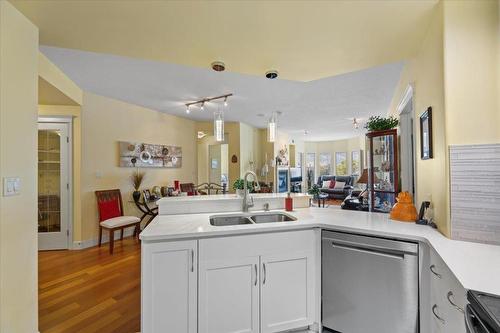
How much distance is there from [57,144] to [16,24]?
109 inches

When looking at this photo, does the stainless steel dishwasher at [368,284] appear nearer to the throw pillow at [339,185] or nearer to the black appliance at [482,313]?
the black appliance at [482,313]

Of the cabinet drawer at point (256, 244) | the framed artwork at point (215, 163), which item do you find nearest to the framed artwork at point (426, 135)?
the cabinet drawer at point (256, 244)

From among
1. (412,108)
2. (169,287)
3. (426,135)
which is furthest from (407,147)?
(169,287)

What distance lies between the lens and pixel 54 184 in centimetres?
373

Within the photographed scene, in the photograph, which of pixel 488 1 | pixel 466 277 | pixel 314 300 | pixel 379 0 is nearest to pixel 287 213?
pixel 314 300

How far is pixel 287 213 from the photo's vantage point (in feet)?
7.18

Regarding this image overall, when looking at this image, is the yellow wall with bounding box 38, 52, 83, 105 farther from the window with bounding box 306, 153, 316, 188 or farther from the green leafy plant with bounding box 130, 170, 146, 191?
the window with bounding box 306, 153, 316, 188

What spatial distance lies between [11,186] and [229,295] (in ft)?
5.20

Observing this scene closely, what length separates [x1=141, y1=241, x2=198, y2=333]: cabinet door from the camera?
146 cm

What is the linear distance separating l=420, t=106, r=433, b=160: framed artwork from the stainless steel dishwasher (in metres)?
0.73

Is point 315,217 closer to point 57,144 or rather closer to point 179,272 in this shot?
point 179,272

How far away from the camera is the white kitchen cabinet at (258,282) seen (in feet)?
5.13

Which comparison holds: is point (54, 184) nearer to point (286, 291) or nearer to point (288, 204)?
point (288, 204)

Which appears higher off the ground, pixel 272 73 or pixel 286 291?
pixel 272 73
